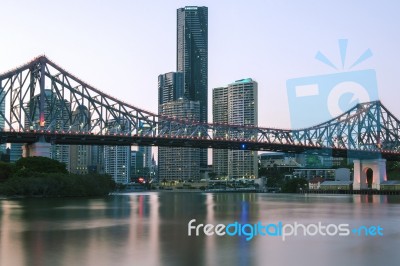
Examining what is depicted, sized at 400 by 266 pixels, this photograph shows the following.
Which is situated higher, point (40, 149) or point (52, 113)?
point (52, 113)

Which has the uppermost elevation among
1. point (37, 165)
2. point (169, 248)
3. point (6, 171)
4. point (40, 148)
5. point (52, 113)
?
point (52, 113)

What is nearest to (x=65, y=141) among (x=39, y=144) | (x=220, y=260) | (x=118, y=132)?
(x=39, y=144)

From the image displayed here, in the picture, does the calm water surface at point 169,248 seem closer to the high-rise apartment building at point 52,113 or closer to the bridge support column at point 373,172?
the high-rise apartment building at point 52,113

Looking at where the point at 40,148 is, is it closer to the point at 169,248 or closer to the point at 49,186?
the point at 49,186

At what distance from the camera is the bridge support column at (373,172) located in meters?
116

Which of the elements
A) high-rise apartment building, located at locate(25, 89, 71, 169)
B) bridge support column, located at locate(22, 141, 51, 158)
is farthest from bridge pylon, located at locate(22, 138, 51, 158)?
high-rise apartment building, located at locate(25, 89, 71, 169)

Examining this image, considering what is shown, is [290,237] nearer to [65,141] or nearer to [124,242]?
[124,242]

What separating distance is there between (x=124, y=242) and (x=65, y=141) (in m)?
63.8
